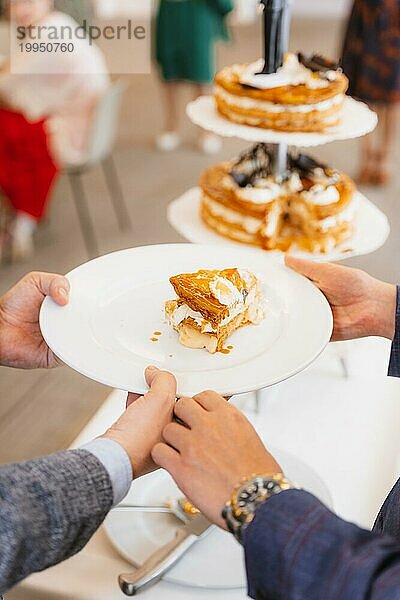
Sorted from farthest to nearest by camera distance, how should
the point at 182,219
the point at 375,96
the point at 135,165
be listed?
1. the point at 135,165
2. the point at 375,96
3. the point at 182,219

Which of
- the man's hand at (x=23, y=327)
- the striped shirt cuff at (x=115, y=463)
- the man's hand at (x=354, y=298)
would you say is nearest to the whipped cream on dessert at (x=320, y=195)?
the man's hand at (x=354, y=298)

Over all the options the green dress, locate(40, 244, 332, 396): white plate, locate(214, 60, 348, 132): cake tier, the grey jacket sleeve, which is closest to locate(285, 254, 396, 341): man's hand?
locate(40, 244, 332, 396): white plate

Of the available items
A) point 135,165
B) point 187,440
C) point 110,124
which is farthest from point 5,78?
point 187,440

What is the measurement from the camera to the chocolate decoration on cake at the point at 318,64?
1.64 metres

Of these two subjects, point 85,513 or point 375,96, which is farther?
point 375,96

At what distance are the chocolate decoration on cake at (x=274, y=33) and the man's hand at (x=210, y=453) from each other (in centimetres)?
93

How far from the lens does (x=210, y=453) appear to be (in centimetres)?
85

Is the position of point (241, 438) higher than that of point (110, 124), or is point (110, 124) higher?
point (241, 438)

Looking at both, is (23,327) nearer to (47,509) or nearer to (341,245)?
(47,509)

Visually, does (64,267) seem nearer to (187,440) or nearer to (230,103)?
(230,103)

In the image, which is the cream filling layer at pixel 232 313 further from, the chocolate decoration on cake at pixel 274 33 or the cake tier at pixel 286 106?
the chocolate decoration on cake at pixel 274 33

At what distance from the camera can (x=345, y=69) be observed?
4094 millimetres

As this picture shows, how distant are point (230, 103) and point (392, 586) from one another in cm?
115

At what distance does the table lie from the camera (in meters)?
1.03
